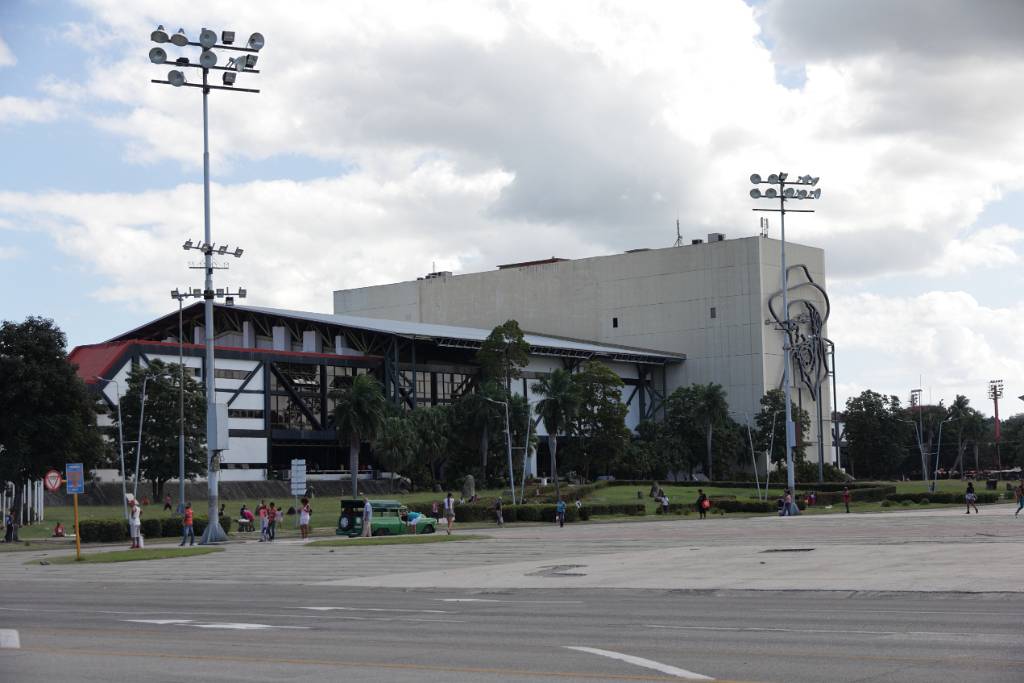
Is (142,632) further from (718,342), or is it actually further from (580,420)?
(718,342)

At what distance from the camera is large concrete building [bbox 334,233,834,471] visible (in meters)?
136

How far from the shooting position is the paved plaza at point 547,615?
1371cm

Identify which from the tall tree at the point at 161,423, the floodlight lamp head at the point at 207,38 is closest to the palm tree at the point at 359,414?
the tall tree at the point at 161,423

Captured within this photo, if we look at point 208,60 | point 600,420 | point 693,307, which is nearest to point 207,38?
point 208,60

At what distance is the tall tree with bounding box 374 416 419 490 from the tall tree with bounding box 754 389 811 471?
41.9m

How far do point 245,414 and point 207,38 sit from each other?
67677mm

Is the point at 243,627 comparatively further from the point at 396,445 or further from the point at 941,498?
the point at 396,445

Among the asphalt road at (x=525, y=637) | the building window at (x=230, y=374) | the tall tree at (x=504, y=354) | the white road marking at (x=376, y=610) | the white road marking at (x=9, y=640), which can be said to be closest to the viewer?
the asphalt road at (x=525, y=637)

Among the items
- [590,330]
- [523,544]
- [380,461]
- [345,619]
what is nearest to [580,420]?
[380,461]

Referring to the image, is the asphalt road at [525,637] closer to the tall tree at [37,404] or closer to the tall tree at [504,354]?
the tall tree at [37,404]

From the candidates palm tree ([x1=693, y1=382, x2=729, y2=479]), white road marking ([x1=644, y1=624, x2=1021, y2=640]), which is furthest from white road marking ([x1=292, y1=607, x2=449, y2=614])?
palm tree ([x1=693, y1=382, x2=729, y2=479])

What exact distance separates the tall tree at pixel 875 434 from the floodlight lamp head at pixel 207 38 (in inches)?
4761

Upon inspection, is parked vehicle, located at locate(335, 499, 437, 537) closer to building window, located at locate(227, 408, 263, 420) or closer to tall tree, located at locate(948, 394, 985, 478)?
building window, located at locate(227, 408, 263, 420)

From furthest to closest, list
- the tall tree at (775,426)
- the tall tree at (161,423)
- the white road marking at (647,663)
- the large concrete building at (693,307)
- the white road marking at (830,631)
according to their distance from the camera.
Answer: the large concrete building at (693,307) → the tall tree at (775,426) → the tall tree at (161,423) → the white road marking at (830,631) → the white road marking at (647,663)
